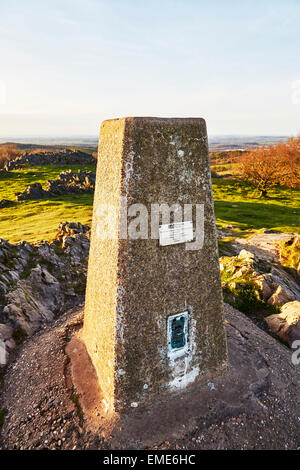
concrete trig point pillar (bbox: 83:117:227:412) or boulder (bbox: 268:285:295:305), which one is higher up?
concrete trig point pillar (bbox: 83:117:227:412)

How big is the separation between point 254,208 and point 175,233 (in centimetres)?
3438

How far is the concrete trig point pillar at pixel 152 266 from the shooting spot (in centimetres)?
522

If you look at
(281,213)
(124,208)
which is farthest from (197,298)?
(281,213)

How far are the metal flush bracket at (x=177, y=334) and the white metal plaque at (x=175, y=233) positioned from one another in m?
1.65

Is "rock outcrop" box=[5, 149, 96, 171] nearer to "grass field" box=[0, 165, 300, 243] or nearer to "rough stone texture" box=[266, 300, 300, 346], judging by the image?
"grass field" box=[0, 165, 300, 243]

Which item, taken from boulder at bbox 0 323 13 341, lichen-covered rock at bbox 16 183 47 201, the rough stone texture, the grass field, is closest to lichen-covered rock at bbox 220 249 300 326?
the rough stone texture

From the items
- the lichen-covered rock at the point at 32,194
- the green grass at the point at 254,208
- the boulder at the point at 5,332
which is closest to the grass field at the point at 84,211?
the green grass at the point at 254,208

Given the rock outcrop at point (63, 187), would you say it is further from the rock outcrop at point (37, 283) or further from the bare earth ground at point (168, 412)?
the bare earth ground at point (168, 412)

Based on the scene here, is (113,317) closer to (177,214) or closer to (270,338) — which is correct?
(177,214)

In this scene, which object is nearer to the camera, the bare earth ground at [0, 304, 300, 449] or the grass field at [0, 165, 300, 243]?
the bare earth ground at [0, 304, 300, 449]

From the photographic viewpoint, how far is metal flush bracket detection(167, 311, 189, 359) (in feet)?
19.5

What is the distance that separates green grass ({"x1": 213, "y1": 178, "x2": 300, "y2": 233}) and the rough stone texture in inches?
680

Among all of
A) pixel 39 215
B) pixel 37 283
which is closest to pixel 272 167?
pixel 39 215
